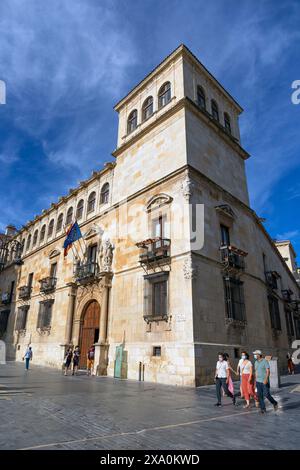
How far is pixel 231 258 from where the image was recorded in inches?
683

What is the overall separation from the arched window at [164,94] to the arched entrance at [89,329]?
14.4m

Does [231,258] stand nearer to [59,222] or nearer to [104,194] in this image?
[104,194]

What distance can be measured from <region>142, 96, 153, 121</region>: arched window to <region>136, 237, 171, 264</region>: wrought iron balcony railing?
10.2 m

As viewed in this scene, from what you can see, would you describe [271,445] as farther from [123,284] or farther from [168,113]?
[168,113]

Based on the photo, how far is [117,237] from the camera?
2081 centimetres

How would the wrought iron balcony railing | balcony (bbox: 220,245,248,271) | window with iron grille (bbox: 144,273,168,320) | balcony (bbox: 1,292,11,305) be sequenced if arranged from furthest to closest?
balcony (bbox: 1,292,11,305), balcony (bbox: 220,245,248,271), the wrought iron balcony railing, window with iron grille (bbox: 144,273,168,320)

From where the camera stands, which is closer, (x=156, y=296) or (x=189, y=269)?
(x=189, y=269)

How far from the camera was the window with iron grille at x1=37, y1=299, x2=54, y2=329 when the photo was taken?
26.0m

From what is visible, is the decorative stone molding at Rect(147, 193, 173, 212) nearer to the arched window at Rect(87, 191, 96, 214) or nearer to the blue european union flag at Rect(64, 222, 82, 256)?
the blue european union flag at Rect(64, 222, 82, 256)

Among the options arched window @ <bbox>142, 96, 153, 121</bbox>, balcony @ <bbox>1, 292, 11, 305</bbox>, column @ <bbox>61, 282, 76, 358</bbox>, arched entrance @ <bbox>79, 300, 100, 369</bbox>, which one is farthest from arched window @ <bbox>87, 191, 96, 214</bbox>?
balcony @ <bbox>1, 292, 11, 305</bbox>

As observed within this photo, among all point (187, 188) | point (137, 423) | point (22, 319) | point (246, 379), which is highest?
point (187, 188)

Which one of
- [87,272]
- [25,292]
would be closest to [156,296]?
[87,272]

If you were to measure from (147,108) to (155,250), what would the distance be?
12.0 metres

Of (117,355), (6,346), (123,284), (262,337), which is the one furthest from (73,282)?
(6,346)
